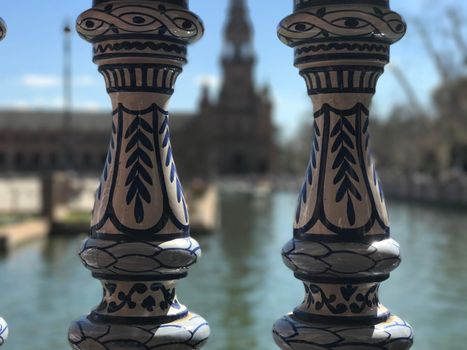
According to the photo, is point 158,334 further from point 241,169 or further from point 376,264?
point 241,169

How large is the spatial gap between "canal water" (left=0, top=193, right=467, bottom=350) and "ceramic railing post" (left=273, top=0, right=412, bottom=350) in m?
6.52

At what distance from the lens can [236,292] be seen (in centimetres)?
1220

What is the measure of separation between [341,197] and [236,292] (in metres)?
10.7

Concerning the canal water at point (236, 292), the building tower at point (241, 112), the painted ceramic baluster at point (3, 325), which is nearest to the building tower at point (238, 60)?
the building tower at point (241, 112)

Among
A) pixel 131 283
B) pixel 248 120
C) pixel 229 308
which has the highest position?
pixel 248 120

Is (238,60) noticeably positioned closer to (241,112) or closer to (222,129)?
(241,112)

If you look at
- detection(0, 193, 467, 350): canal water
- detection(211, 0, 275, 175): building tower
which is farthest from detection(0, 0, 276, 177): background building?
detection(0, 193, 467, 350): canal water

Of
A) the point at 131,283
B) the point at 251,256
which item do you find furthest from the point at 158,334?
the point at 251,256

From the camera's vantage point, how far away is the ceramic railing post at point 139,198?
1675mm

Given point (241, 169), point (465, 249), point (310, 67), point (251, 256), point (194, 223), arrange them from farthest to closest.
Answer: point (241, 169)
point (194, 223)
point (465, 249)
point (251, 256)
point (310, 67)

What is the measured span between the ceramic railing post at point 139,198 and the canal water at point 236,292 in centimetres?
651

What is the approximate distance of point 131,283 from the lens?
171 cm

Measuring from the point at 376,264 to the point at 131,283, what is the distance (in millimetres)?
573

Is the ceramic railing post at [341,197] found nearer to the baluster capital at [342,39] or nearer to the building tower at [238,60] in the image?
the baluster capital at [342,39]
